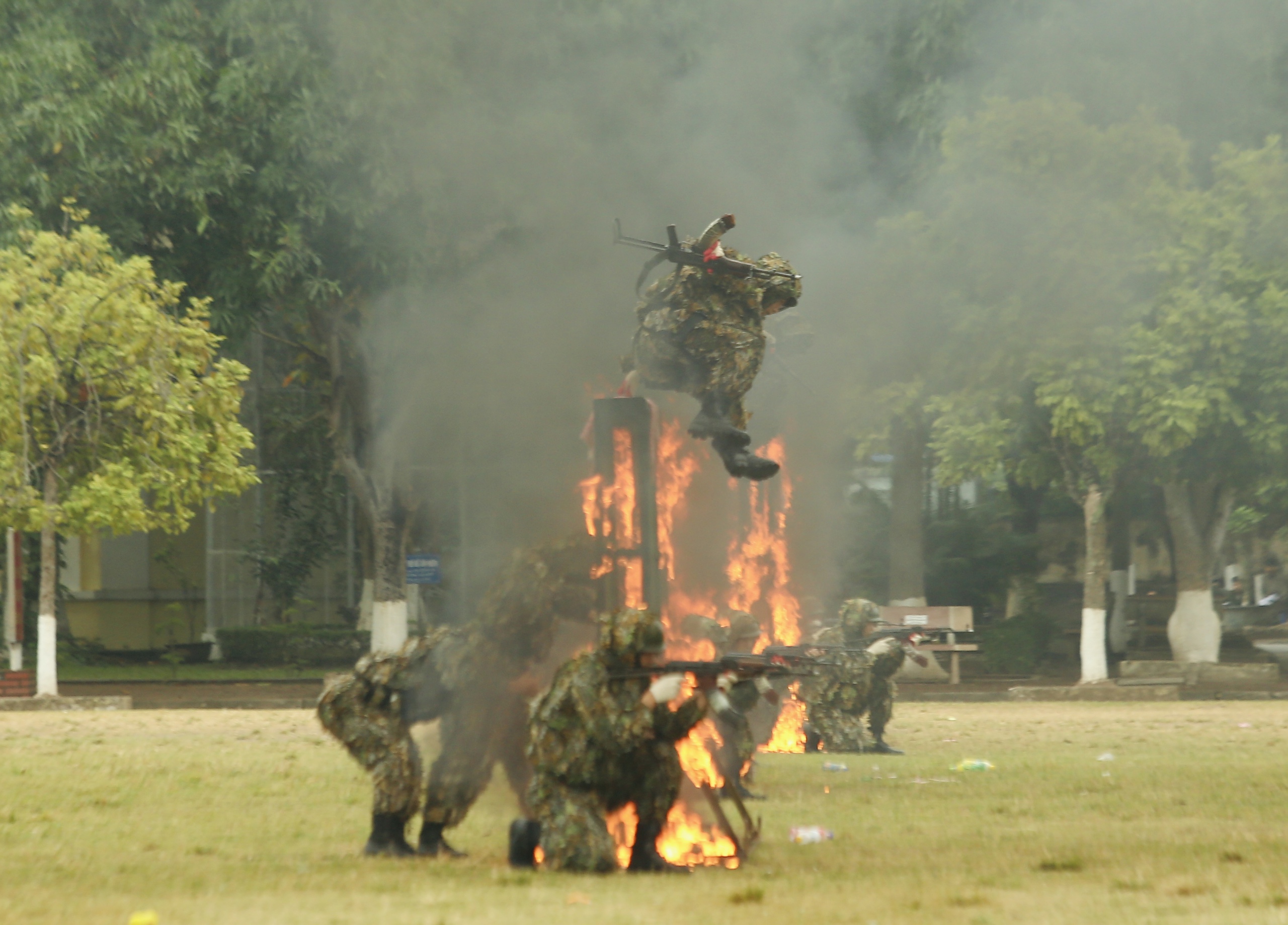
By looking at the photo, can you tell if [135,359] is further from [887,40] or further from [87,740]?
[887,40]

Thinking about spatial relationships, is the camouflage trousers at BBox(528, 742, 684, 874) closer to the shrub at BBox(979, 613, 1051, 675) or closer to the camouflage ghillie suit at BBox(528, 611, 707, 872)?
the camouflage ghillie suit at BBox(528, 611, 707, 872)

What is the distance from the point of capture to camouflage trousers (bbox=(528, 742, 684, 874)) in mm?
7605

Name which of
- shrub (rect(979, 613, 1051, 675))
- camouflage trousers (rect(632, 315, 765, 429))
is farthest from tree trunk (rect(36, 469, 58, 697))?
shrub (rect(979, 613, 1051, 675))

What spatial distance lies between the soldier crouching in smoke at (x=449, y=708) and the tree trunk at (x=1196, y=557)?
19.5m

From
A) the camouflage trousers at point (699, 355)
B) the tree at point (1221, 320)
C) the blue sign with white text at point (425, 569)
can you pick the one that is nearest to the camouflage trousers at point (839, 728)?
the blue sign with white text at point (425, 569)

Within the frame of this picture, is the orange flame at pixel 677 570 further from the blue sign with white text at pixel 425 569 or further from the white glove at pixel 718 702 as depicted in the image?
the blue sign with white text at pixel 425 569

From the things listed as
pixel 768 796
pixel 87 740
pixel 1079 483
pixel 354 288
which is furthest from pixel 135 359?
pixel 1079 483

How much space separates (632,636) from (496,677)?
1.05 meters

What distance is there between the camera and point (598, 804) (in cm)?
Answer: 771

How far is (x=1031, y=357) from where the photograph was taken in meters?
24.0

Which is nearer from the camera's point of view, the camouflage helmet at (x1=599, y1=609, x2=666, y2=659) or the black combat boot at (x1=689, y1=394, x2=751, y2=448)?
the camouflage helmet at (x1=599, y1=609, x2=666, y2=659)

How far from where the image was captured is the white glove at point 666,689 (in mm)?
7418

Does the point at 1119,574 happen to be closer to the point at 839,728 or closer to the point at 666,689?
the point at 839,728

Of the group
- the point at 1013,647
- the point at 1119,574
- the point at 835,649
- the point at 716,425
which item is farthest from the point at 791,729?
the point at 1119,574
